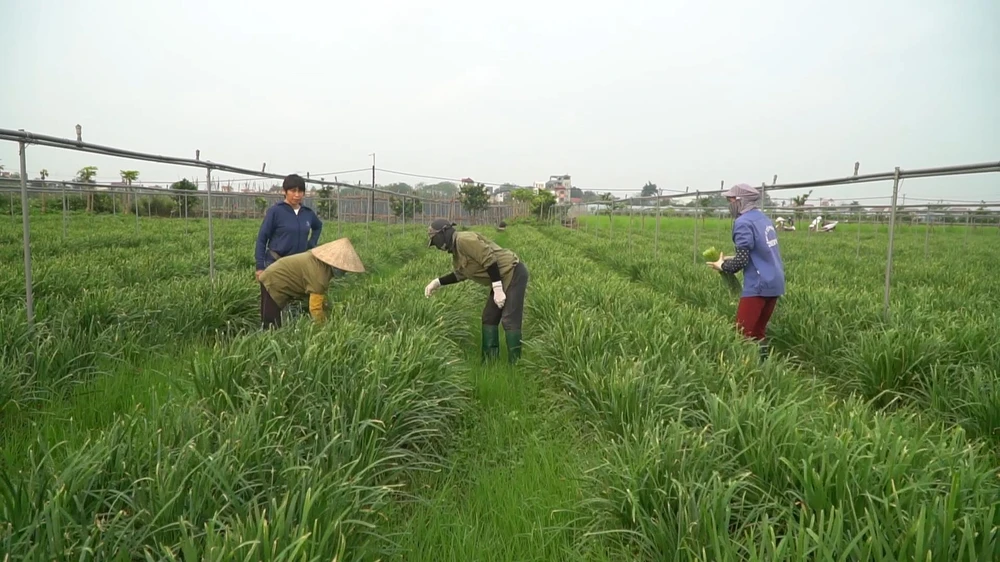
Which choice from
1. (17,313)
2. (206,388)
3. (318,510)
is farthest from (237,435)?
(17,313)

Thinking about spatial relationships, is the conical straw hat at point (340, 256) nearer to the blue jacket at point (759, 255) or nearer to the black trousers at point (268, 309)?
the black trousers at point (268, 309)

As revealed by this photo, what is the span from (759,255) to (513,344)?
2199 mm

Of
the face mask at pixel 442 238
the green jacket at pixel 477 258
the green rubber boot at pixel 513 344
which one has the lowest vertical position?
the green rubber boot at pixel 513 344

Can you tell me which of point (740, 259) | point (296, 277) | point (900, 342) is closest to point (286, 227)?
point (296, 277)

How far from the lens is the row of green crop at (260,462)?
1.60m

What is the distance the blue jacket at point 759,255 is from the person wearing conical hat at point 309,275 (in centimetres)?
313

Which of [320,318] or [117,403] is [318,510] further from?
[320,318]

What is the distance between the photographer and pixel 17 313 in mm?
3686

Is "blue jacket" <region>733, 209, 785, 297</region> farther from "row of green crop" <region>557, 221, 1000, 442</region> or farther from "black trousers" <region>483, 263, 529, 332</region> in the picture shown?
"black trousers" <region>483, 263, 529, 332</region>

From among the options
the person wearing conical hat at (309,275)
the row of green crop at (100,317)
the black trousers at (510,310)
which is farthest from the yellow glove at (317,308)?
the black trousers at (510,310)

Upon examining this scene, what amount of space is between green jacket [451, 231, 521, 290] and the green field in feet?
1.80

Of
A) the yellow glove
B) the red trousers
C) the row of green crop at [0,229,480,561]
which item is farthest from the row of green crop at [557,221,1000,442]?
the yellow glove

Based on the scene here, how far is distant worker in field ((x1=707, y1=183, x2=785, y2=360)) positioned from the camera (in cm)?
438

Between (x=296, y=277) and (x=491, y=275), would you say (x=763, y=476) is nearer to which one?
(x=491, y=275)
